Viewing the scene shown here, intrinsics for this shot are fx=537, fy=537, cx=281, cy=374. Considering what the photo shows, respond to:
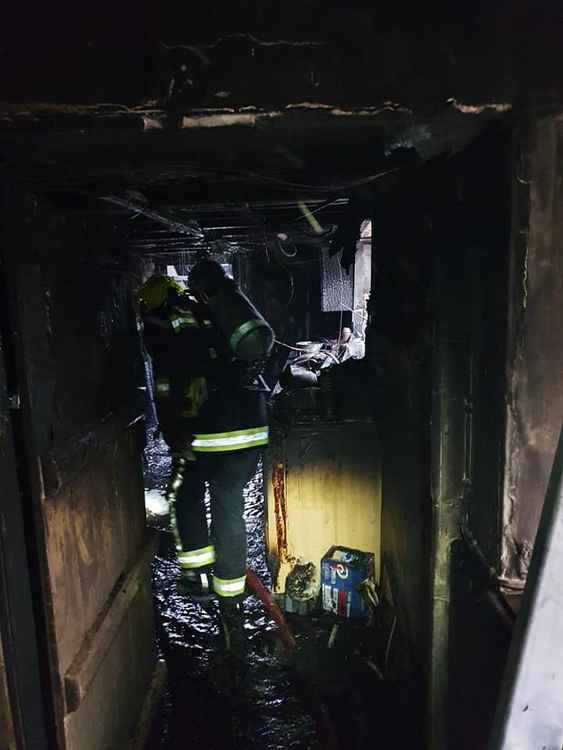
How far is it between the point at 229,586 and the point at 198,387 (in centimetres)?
132

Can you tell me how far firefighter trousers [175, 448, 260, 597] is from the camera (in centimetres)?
350

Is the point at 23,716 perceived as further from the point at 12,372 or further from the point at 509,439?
the point at 509,439

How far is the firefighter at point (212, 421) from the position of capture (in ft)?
11.1

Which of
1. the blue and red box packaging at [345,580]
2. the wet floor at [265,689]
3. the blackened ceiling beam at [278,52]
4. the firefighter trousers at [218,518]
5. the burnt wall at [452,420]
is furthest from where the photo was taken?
the blue and red box packaging at [345,580]

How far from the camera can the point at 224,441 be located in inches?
133

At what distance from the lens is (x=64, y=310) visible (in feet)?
6.96

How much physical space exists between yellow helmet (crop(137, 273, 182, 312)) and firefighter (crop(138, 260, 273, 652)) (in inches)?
1.1

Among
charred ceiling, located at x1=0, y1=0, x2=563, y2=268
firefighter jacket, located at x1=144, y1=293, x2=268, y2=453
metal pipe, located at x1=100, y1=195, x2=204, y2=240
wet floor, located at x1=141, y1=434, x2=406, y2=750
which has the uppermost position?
charred ceiling, located at x1=0, y1=0, x2=563, y2=268

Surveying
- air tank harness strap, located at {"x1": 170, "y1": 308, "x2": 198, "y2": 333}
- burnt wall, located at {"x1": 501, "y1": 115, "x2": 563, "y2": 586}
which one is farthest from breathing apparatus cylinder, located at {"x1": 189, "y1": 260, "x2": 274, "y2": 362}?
burnt wall, located at {"x1": 501, "y1": 115, "x2": 563, "y2": 586}

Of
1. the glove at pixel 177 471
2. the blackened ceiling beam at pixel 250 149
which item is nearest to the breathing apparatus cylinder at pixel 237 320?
the glove at pixel 177 471

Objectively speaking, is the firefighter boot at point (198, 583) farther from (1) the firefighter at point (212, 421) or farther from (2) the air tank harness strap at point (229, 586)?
(2) the air tank harness strap at point (229, 586)

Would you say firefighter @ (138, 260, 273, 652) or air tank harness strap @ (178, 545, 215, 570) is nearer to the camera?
firefighter @ (138, 260, 273, 652)

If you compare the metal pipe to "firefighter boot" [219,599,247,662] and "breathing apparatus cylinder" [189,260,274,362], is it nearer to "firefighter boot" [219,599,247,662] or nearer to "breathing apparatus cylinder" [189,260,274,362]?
"breathing apparatus cylinder" [189,260,274,362]

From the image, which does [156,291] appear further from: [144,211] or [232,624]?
[232,624]
